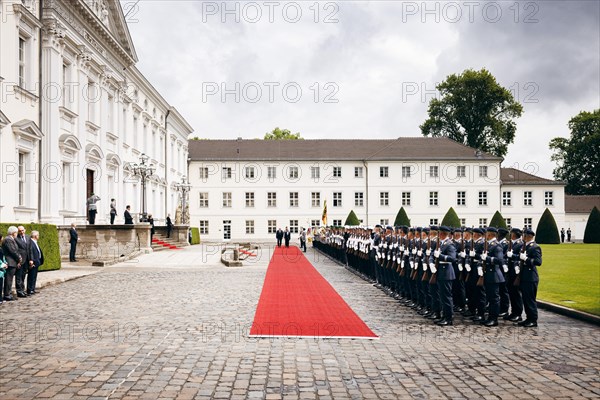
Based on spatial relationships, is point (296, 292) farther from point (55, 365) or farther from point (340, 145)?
point (340, 145)

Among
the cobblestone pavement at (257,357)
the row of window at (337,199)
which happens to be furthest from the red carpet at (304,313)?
the row of window at (337,199)

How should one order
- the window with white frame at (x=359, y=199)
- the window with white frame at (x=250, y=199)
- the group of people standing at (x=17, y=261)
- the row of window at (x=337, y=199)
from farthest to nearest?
the window with white frame at (x=359, y=199), the window with white frame at (x=250, y=199), the row of window at (x=337, y=199), the group of people standing at (x=17, y=261)

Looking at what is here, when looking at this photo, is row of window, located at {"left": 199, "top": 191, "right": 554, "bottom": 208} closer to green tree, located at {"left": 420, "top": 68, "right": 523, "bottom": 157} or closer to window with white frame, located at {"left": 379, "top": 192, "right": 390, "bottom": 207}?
window with white frame, located at {"left": 379, "top": 192, "right": 390, "bottom": 207}

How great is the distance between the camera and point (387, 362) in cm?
820

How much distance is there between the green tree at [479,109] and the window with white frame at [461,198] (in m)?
7.11

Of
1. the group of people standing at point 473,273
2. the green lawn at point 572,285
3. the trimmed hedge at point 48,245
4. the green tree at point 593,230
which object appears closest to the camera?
the group of people standing at point 473,273

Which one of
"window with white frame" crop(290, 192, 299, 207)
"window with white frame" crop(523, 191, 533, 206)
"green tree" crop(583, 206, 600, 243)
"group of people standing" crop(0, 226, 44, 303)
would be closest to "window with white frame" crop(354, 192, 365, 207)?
"window with white frame" crop(290, 192, 299, 207)

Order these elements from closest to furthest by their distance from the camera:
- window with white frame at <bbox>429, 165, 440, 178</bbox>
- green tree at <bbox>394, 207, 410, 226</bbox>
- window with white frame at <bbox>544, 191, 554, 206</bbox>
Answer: green tree at <bbox>394, 207, 410, 226</bbox> → window with white frame at <bbox>429, 165, 440, 178</bbox> → window with white frame at <bbox>544, 191, 554, 206</bbox>

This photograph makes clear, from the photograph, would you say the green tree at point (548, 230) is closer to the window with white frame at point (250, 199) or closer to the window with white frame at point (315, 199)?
the window with white frame at point (315, 199)

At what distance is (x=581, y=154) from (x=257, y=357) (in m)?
74.5

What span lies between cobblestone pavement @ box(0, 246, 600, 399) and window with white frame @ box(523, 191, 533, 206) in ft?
190

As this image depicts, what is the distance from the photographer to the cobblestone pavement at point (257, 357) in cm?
680

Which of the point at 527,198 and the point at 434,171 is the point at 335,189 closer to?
the point at 434,171

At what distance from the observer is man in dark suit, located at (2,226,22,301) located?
1484 cm
